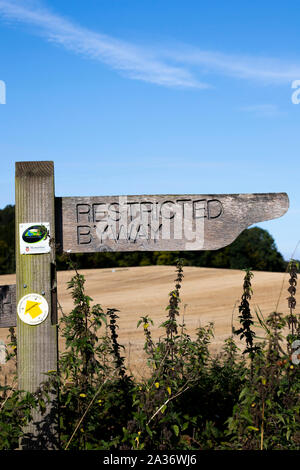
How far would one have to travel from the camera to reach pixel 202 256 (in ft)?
166

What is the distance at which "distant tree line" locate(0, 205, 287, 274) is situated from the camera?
149 feet

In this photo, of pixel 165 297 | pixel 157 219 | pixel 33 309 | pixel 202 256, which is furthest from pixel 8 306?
pixel 202 256

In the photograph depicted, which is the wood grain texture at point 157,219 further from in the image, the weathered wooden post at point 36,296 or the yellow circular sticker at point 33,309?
the yellow circular sticker at point 33,309

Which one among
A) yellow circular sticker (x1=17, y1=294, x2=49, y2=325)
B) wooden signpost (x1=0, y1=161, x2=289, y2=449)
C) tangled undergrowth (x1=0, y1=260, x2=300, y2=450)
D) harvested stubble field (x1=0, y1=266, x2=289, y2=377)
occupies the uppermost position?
wooden signpost (x1=0, y1=161, x2=289, y2=449)

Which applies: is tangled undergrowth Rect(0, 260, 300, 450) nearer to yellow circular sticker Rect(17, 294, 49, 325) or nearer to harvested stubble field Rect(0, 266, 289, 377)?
yellow circular sticker Rect(17, 294, 49, 325)

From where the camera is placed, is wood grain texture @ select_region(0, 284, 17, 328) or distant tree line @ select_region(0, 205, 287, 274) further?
distant tree line @ select_region(0, 205, 287, 274)

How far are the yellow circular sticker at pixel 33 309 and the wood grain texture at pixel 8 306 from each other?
7.4 inches

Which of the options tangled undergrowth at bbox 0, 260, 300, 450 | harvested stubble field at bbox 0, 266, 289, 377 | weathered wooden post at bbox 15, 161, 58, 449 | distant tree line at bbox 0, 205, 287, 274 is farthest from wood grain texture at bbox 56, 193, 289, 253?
distant tree line at bbox 0, 205, 287, 274

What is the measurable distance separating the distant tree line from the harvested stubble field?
46.4 feet

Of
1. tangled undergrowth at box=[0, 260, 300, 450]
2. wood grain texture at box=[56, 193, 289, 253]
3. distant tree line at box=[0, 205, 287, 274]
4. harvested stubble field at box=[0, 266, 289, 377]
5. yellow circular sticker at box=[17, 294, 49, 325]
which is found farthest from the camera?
distant tree line at box=[0, 205, 287, 274]
